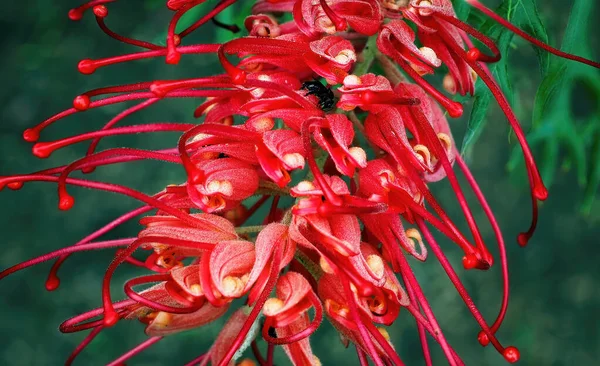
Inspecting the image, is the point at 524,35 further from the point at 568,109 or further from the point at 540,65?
the point at 568,109

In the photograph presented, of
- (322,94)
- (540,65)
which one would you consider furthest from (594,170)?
(322,94)

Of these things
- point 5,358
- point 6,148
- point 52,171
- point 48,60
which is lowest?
point 5,358

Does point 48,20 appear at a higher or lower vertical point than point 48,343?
higher

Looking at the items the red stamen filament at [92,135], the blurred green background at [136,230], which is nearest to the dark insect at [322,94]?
the red stamen filament at [92,135]

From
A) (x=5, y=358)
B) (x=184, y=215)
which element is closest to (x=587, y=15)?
(x=184, y=215)

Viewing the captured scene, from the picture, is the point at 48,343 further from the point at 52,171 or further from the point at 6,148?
the point at 52,171
